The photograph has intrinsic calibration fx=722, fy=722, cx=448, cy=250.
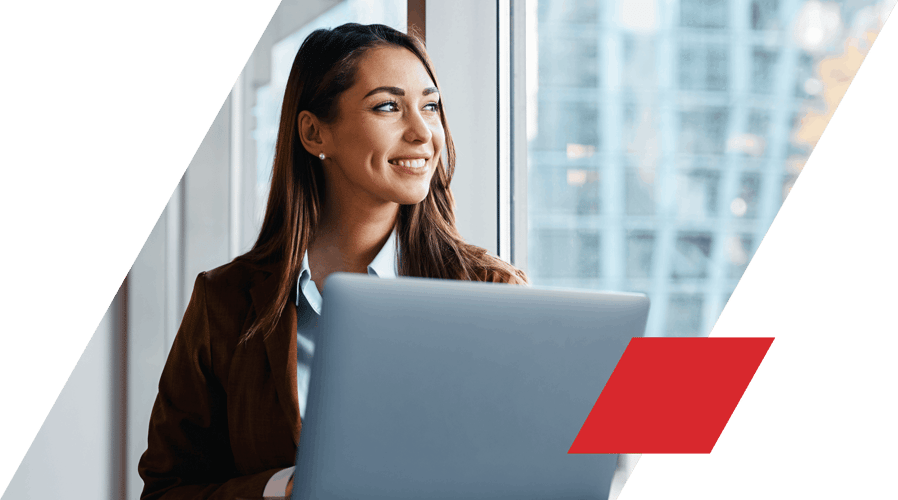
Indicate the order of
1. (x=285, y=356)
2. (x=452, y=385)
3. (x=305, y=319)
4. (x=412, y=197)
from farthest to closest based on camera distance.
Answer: (x=412, y=197) → (x=305, y=319) → (x=285, y=356) → (x=452, y=385)

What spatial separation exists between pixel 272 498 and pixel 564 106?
1.51 metres

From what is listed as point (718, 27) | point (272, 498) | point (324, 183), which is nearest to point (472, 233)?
point (324, 183)

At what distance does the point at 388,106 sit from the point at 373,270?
345 mm

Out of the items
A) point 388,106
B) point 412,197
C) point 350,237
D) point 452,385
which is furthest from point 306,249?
point 452,385

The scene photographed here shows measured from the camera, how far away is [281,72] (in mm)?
1869

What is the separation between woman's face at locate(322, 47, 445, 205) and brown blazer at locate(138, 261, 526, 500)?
0.97 feet

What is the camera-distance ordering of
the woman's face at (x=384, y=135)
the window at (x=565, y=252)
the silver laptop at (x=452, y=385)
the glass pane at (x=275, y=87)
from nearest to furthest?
the silver laptop at (x=452, y=385), the woman's face at (x=384, y=135), the glass pane at (x=275, y=87), the window at (x=565, y=252)

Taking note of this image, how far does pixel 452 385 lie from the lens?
750mm

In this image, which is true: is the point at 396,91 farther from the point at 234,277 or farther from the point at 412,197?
the point at 234,277

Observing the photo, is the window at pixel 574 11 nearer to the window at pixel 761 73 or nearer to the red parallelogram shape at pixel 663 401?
the window at pixel 761 73

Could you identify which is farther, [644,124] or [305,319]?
[644,124]

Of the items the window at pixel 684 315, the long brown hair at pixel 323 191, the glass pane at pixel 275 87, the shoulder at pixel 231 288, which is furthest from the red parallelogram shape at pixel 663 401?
the glass pane at pixel 275 87

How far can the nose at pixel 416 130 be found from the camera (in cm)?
151

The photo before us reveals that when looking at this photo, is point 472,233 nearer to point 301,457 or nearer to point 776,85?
point 776,85
